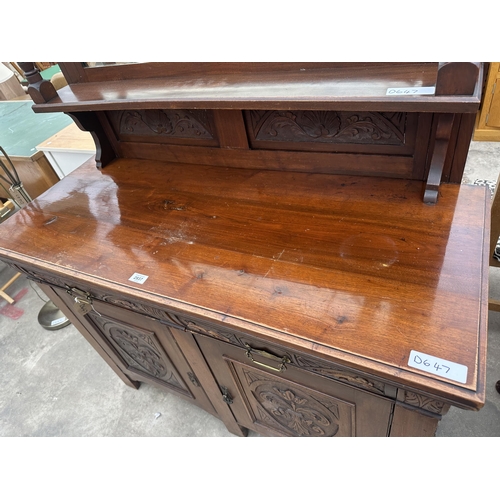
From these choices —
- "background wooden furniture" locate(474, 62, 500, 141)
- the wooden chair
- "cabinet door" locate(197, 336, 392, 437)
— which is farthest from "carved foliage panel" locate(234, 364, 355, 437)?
"background wooden furniture" locate(474, 62, 500, 141)

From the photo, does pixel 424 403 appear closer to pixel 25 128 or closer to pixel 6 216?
pixel 6 216

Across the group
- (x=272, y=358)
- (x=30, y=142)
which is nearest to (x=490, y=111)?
(x=272, y=358)

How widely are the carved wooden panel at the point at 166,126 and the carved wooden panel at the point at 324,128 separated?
7.0 inches

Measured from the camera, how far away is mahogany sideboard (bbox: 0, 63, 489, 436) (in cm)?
73

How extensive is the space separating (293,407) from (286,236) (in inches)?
22.7

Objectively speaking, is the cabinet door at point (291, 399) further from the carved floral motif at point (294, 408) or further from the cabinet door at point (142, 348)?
the cabinet door at point (142, 348)

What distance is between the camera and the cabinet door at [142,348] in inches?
49.8

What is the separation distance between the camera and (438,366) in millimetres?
651

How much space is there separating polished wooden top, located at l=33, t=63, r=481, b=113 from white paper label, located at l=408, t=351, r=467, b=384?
489mm

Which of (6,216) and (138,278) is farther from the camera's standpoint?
(6,216)

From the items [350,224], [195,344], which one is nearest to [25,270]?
[195,344]

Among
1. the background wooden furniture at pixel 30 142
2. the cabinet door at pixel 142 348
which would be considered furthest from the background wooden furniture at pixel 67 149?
the cabinet door at pixel 142 348

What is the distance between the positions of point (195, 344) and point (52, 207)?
0.77 metres
